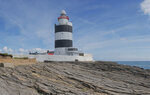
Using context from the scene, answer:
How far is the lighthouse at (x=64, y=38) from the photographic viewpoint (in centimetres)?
4281

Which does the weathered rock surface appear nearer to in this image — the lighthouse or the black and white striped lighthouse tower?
the lighthouse

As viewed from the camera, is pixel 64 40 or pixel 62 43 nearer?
pixel 64 40

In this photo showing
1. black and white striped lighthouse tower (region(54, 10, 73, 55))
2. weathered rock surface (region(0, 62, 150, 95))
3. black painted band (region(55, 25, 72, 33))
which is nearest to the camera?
weathered rock surface (region(0, 62, 150, 95))

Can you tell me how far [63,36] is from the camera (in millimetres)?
43125

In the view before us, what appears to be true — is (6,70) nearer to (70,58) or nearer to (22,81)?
(22,81)

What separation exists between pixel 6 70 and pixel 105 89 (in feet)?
37.7

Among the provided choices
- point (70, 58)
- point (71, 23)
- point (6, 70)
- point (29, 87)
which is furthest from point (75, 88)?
point (71, 23)

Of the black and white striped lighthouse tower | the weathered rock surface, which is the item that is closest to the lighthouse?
the black and white striped lighthouse tower

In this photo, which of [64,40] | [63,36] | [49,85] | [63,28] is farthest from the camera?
[63,28]

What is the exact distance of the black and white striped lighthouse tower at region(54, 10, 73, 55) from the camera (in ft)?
141

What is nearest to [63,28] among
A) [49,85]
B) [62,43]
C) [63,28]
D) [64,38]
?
[63,28]

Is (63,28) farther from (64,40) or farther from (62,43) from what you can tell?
(62,43)

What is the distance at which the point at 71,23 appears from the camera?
151 ft

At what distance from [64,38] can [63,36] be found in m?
0.74
